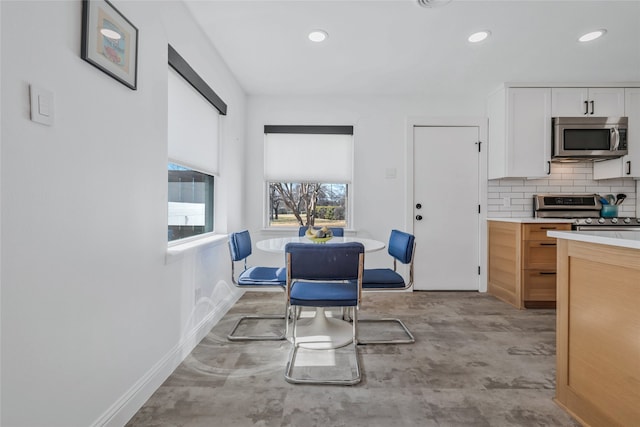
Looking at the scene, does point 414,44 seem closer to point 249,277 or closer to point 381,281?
point 381,281

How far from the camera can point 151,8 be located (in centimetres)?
173

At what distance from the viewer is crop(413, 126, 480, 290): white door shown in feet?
12.5

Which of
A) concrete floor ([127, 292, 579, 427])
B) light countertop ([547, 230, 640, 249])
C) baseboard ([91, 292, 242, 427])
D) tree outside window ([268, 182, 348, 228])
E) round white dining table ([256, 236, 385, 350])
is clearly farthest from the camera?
tree outside window ([268, 182, 348, 228])

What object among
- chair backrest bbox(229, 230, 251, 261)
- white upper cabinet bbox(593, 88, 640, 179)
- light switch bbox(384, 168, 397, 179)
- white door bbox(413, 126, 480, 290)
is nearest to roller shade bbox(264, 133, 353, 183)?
light switch bbox(384, 168, 397, 179)

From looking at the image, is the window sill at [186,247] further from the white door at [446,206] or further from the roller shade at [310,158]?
the white door at [446,206]

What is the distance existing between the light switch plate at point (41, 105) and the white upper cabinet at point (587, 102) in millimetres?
4288

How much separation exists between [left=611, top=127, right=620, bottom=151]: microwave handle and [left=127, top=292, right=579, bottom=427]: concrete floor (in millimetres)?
2173

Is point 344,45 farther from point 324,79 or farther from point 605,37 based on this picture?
point 605,37

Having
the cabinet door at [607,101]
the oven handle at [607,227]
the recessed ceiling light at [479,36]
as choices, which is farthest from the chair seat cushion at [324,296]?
the cabinet door at [607,101]

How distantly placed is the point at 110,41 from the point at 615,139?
4.55 m

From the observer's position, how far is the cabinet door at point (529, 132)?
11.4 ft

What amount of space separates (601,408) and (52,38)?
2.61m

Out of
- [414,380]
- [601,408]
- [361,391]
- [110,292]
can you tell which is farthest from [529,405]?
[110,292]

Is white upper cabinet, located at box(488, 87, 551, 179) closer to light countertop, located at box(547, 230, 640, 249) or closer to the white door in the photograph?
the white door
